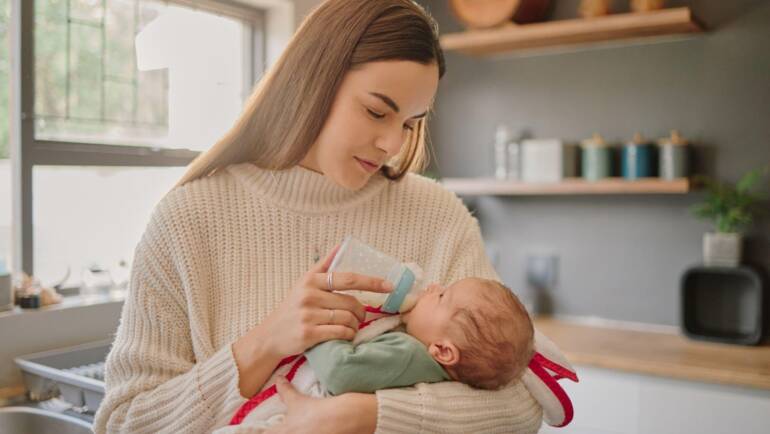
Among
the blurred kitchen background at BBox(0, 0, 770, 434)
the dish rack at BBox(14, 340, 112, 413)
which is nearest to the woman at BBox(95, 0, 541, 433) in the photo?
the dish rack at BBox(14, 340, 112, 413)

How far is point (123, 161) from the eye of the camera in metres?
2.65

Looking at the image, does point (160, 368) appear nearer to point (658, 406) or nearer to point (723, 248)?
point (658, 406)

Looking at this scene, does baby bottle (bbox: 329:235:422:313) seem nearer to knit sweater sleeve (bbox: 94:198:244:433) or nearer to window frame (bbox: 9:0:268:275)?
knit sweater sleeve (bbox: 94:198:244:433)

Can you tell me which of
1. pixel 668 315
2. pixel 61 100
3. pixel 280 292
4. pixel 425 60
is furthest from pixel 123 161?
pixel 668 315

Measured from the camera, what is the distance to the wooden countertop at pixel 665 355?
234cm

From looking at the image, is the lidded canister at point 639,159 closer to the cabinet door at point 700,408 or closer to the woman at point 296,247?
the cabinet door at point 700,408

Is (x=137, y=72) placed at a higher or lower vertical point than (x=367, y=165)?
higher

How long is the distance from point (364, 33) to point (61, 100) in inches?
63.9

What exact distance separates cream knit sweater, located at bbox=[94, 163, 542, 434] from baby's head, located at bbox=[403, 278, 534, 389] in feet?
0.13

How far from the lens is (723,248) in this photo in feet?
9.09

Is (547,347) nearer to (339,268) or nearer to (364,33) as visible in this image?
(339,268)

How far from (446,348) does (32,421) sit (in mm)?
1252

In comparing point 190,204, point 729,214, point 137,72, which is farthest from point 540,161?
point 190,204

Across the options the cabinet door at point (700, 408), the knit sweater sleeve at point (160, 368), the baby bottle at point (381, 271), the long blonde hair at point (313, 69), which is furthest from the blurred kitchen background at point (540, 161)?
the baby bottle at point (381, 271)
